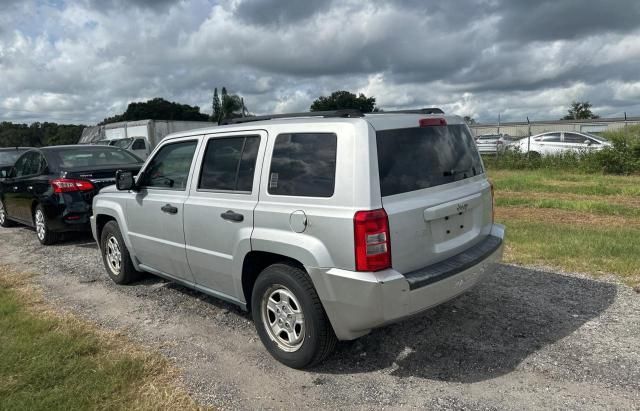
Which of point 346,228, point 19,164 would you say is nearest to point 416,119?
point 346,228

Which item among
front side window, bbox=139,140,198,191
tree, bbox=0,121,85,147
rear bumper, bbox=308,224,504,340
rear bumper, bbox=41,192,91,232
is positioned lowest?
rear bumper, bbox=308,224,504,340

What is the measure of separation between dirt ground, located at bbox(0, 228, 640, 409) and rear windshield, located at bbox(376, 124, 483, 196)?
1.33m

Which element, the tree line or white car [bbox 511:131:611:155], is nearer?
white car [bbox 511:131:611:155]

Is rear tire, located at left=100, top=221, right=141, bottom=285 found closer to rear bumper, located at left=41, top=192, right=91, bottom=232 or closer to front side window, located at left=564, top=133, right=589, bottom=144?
rear bumper, located at left=41, top=192, right=91, bottom=232

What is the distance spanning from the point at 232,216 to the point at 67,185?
4.75 meters

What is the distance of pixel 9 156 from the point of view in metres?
12.6

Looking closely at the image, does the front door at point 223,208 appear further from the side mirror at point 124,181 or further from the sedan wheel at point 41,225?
the sedan wheel at point 41,225

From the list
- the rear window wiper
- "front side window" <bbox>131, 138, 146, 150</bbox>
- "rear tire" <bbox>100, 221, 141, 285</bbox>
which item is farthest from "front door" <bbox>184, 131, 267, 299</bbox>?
"front side window" <bbox>131, 138, 146, 150</bbox>

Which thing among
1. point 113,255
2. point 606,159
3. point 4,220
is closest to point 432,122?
point 113,255

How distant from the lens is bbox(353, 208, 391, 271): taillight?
2.99 m

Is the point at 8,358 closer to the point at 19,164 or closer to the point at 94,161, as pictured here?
the point at 94,161

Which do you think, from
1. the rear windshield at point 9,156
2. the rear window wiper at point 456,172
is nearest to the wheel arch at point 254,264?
the rear window wiper at point 456,172

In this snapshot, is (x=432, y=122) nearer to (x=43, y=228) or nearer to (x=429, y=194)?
(x=429, y=194)

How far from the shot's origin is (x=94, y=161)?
792 cm
